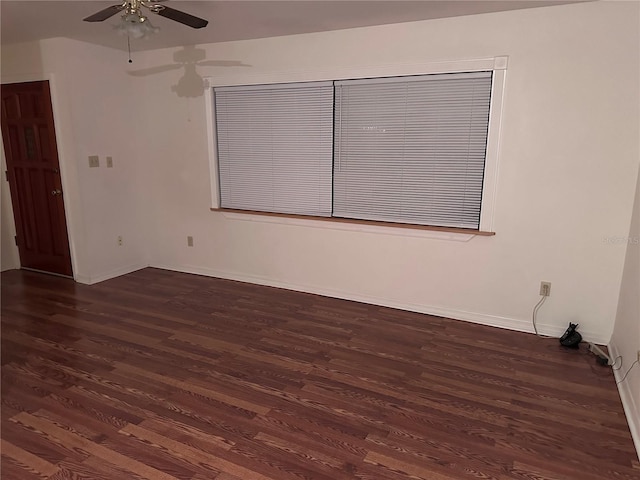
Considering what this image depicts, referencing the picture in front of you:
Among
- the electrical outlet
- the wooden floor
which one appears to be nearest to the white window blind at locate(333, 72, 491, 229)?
the electrical outlet

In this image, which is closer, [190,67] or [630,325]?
[630,325]

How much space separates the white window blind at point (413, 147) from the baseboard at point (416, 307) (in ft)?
2.40

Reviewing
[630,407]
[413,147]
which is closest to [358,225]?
[413,147]

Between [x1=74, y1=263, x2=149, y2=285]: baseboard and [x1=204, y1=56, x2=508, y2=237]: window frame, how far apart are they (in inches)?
48.5

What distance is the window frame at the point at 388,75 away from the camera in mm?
3207

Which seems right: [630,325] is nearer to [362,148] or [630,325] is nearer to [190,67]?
[362,148]

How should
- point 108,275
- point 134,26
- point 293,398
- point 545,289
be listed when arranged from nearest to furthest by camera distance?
point 134,26 → point 293,398 → point 545,289 → point 108,275

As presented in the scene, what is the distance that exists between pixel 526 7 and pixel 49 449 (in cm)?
383

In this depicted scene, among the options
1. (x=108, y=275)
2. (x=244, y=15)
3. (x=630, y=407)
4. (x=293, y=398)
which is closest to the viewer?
(x=630, y=407)

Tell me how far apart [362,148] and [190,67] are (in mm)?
1959

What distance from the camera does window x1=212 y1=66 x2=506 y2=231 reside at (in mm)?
3389

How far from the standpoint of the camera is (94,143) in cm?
436

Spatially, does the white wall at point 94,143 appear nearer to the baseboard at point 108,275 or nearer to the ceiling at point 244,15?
the baseboard at point 108,275

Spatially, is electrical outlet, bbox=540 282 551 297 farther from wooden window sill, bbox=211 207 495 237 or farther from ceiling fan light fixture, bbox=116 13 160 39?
ceiling fan light fixture, bbox=116 13 160 39
